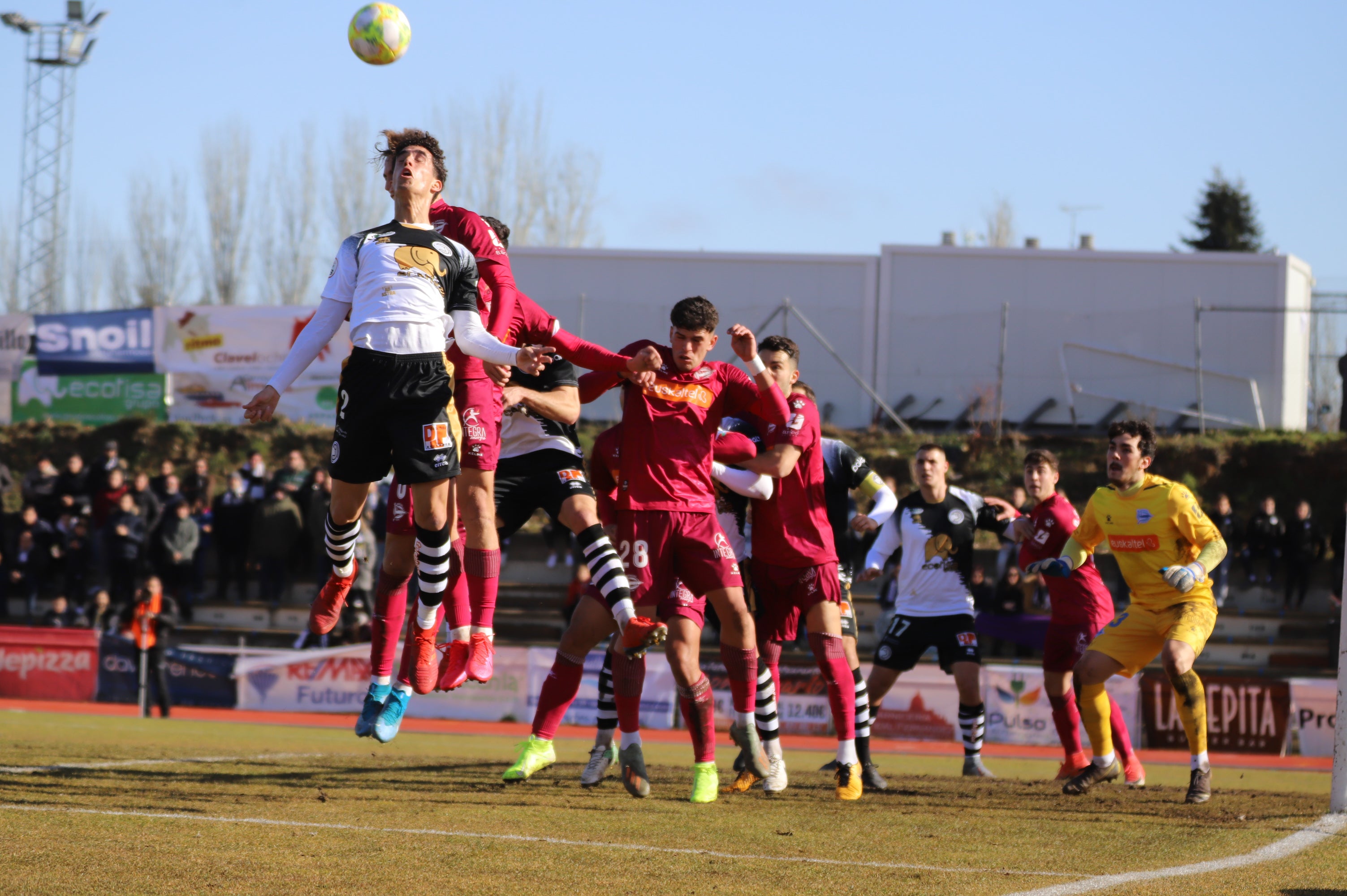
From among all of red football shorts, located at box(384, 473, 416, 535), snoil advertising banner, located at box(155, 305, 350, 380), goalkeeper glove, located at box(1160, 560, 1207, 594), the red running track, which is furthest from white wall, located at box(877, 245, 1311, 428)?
red football shorts, located at box(384, 473, 416, 535)

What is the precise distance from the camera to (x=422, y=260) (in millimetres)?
6527

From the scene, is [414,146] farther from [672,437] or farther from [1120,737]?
[1120,737]

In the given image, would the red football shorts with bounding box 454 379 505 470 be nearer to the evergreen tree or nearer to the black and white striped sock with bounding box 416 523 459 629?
the black and white striped sock with bounding box 416 523 459 629

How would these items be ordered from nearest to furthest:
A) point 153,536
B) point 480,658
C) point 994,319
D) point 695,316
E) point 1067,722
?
point 480,658 → point 695,316 → point 1067,722 → point 153,536 → point 994,319

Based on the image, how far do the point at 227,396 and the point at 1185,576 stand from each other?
1911 cm

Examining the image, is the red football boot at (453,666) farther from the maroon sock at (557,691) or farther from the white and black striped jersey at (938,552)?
the white and black striped jersey at (938,552)

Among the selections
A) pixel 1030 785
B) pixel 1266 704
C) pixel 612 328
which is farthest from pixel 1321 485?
pixel 1030 785

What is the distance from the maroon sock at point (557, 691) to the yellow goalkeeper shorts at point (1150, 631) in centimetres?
351

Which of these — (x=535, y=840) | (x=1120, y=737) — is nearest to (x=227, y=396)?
(x=1120, y=737)

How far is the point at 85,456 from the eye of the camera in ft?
85.7

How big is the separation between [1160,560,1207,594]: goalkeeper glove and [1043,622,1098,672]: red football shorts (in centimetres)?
142

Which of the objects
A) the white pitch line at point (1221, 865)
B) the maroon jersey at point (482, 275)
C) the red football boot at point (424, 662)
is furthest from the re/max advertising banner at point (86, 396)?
the white pitch line at point (1221, 865)

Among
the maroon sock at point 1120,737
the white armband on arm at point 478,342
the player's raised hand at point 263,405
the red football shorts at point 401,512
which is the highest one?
the white armband on arm at point 478,342

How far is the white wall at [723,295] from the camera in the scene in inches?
984
